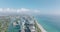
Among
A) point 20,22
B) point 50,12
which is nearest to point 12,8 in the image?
point 20,22

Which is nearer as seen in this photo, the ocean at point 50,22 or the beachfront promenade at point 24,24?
the ocean at point 50,22

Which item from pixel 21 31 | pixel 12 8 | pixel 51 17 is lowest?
pixel 21 31

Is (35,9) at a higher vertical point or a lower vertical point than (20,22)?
higher

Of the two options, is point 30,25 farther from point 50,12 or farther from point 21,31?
point 50,12

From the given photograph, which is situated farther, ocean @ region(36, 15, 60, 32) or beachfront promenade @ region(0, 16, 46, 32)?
beachfront promenade @ region(0, 16, 46, 32)

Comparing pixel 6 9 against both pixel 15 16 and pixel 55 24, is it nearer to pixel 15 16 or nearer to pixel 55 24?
pixel 15 16

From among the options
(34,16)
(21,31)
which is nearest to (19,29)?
(21,31)
